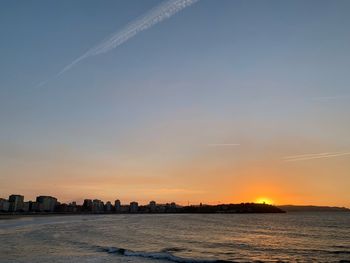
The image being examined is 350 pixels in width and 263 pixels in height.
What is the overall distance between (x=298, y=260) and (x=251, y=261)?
4697mm

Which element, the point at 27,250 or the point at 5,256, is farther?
the point at 27,250

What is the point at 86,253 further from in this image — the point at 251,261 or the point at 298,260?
the point at 298,260

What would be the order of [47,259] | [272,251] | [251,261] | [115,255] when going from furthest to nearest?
[272,251]
[115,255]
[251,261]
[47,259]

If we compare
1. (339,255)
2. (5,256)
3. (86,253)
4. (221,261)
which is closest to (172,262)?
(221,261)

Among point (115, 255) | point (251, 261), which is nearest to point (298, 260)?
point (251, 261)

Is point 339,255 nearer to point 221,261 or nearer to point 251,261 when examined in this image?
point 251,261

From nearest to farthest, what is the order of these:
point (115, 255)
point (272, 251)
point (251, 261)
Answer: point (251, 261) → point (115, 255) → point (272, 251)

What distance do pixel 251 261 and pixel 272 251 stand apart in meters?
9.23

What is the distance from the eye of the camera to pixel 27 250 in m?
39.3

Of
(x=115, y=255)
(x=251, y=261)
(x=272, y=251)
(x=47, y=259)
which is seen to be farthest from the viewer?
(x=272, y=251)

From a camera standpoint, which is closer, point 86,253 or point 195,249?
point 86,253

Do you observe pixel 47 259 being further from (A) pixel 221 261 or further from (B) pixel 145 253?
(A) pixel 221 261

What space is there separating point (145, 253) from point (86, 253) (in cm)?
592

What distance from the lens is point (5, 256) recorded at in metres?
33.8
